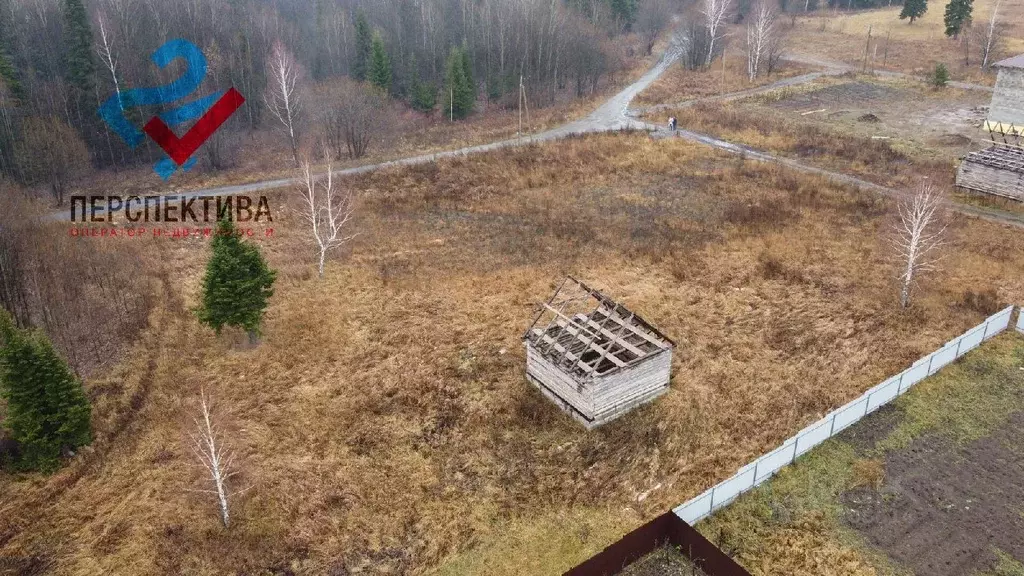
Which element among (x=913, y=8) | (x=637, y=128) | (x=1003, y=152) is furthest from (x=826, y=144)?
(x=913, y=8)

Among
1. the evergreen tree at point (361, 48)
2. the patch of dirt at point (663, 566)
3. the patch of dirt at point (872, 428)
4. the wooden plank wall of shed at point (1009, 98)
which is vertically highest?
the evergreen tree at point (361, 48)

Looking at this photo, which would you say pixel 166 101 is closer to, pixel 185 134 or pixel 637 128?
pixel 185 134

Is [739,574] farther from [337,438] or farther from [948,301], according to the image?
[948,301]

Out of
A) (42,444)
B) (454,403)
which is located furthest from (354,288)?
(42,444)

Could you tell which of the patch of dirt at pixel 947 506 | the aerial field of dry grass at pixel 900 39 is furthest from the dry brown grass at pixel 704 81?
the patch of dirt at pixel 947 506

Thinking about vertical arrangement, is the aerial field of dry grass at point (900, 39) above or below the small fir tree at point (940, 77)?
above

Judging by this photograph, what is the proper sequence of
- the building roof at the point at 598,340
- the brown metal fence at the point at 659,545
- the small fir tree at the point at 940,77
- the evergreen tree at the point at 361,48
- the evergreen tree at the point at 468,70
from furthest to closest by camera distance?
the evergreen tree at the point at 361,48, the small fir tree at the point at 940,77, the evergreen tree at the point at 468,70, the building roof at the point at 598,340, the brown metal fence at the point at 659,545

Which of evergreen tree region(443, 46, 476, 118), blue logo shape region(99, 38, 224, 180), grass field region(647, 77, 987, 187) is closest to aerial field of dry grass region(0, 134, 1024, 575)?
grass field region(647, 77, 987, 187)

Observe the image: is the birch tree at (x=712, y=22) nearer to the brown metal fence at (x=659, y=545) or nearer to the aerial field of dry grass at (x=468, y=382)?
the aerial field of dry grass at (x=468, y=382)
